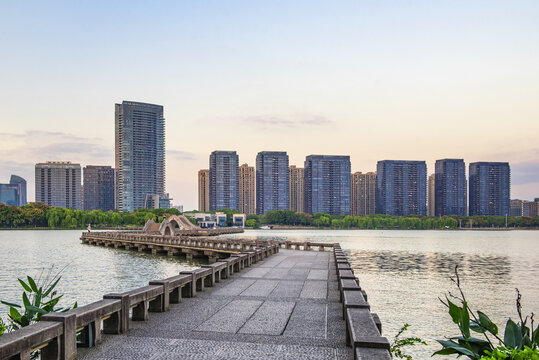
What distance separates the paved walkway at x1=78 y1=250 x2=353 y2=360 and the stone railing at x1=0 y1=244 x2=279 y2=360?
30 cm

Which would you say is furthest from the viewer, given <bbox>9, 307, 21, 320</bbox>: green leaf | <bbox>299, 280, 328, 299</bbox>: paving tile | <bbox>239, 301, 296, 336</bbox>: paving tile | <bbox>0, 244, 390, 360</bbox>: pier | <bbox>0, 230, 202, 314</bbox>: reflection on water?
<bbox>0, 230, 202, 314</bbox>: reflection on water

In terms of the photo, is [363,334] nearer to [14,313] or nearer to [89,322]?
[89,322]

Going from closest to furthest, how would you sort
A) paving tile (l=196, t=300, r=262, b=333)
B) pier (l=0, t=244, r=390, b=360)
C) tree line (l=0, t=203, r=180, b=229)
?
pier (l=0, t=244, r=390, b=360)
paving tile (l=196, t=300, r=262, b=333)
tree line (l=0, t=203, r=180, b=229)

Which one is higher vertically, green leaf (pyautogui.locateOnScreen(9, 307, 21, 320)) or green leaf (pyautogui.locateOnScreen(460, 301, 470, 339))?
green leaf (pyautogui.locateOnScreen(460, 301, 470, 339))

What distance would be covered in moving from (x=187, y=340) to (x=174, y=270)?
37.6m

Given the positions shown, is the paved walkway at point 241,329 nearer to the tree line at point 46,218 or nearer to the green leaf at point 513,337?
the green leaf at point 513,337

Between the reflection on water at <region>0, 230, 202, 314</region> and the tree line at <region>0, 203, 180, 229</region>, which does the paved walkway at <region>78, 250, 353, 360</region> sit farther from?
the tree line at <region>0, 203, 180, 229</region>

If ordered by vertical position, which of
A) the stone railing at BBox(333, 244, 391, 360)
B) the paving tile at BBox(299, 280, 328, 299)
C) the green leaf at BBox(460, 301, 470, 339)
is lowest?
the paving tile at BBox(299, 280, 328, 299)

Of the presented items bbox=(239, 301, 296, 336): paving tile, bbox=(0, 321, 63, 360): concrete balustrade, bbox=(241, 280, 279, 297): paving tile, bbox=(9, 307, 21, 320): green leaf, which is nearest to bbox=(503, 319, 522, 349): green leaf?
bbox=(239, 301, 296, 336): paving tile

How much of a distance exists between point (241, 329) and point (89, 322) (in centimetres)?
346

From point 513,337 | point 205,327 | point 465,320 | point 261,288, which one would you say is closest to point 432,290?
point 261,288

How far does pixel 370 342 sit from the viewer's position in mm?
7473

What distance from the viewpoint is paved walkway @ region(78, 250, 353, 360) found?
8.89 m

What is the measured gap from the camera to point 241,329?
426 inches
